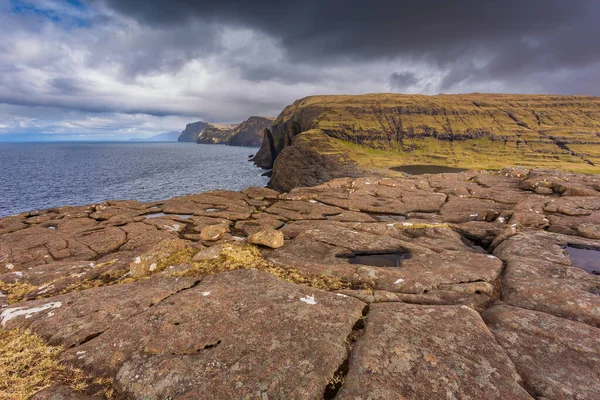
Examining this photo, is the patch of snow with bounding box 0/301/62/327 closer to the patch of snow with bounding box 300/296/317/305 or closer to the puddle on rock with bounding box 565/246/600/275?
the patch of snow with bounding box 300/296/317/305

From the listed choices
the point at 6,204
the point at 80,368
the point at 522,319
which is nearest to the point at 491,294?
the point at 522,319

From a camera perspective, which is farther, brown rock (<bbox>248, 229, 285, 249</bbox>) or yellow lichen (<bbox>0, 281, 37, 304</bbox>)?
brown rock (<bbox>248, 229, 285, 249</bbox>)

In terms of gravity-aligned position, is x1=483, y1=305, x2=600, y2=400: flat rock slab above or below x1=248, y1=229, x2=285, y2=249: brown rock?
above

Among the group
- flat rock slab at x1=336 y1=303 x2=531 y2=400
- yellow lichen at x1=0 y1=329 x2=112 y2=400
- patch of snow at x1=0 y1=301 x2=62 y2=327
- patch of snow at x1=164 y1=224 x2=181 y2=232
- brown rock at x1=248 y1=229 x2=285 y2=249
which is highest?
flat rock slab at x1=336 y1=303 x2=531 y2=400

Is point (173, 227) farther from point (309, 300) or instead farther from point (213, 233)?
point (309, 300)

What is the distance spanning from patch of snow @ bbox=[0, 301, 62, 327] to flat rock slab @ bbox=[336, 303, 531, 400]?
1087 cm

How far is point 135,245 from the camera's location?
1984 cm

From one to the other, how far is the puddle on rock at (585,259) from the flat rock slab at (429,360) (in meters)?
9.85

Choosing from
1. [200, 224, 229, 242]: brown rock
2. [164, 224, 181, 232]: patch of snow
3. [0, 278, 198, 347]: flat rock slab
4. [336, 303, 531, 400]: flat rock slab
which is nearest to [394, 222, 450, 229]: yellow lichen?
[336, 303, 531, 400]: flat rock slab

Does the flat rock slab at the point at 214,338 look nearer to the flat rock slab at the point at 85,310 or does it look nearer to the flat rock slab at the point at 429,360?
the flat rock slab at the point at 85,310

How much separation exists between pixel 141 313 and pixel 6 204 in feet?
339

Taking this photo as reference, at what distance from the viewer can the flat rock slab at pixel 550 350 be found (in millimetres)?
6348

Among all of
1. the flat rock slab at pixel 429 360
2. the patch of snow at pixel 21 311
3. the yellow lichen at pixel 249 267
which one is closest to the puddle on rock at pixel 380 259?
the yellow lichen at pixel 249 267

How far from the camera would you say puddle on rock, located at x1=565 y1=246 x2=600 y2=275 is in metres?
13.8
